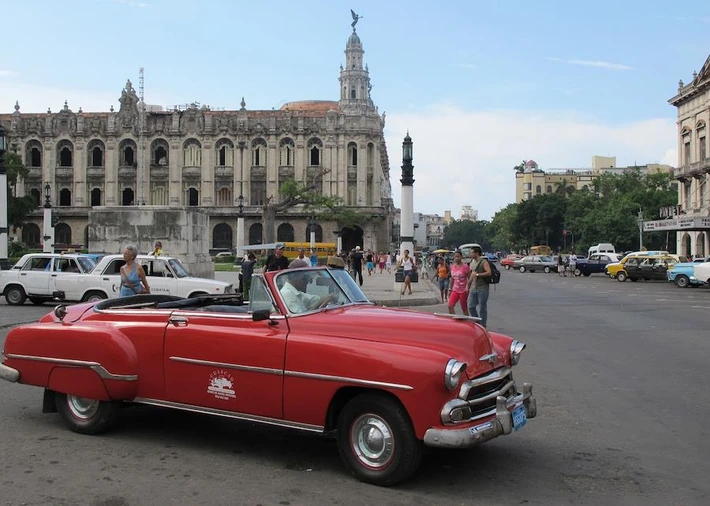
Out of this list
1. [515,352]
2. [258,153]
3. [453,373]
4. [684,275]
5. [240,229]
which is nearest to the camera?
[453,373]

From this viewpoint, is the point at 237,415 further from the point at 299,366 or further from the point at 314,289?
the point at 314,289

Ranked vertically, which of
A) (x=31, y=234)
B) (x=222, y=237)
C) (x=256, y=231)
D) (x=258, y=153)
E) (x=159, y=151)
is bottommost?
(x=222, y=237)

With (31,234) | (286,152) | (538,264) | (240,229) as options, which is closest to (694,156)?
(538,264)

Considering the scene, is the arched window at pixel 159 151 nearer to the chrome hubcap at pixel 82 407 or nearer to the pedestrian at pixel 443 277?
the pedestrian at pixel 443 277

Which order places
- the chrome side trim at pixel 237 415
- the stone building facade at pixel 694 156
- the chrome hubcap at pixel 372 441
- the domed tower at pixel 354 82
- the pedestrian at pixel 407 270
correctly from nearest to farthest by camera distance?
the chrome hubcap at pixel 372 441, the chrome side trim at pixel 237 415, the pedestrian at pixel 407 270, the stone building facade at pixel 694 156, the domed tower at pixel 354 82

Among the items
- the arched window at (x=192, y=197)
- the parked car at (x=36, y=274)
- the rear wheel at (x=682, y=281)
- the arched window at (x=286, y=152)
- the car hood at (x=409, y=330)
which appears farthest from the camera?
the arched window at (x=192, y=197)

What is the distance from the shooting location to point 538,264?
56094 millimetres

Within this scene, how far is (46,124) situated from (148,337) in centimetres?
8113

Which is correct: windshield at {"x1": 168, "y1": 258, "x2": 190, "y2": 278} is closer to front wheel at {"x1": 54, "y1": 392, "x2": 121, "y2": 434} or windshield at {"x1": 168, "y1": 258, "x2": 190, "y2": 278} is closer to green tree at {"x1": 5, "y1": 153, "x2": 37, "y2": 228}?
front wheel at {"x1": 54, "y1": 392, "x2": 121, "y2": 434}

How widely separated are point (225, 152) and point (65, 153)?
17.8 metres

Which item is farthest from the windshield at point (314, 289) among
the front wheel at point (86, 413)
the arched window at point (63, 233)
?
the arched window at point (63, 233)

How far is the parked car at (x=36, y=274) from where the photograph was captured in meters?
19.0

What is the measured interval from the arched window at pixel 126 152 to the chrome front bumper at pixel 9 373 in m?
76.2

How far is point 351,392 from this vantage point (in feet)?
16.9
